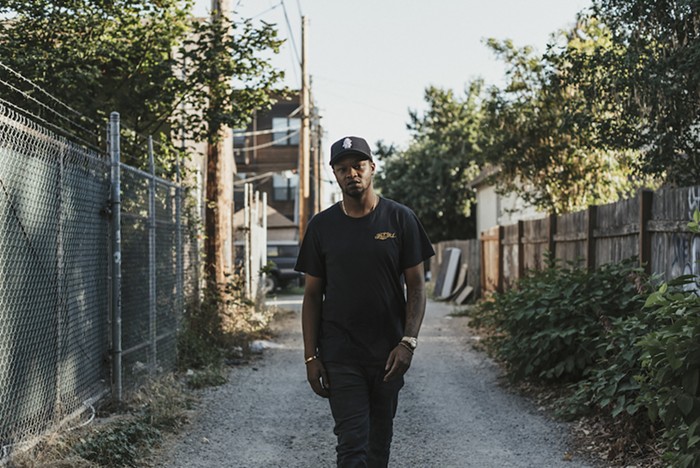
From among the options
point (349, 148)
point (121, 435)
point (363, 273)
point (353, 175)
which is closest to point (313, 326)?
point (363, 273)

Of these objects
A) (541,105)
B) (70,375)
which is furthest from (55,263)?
(541,105)

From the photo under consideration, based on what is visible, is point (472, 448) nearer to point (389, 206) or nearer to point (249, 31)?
point (389, 206)

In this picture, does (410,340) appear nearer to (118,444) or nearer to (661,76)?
(118,444)

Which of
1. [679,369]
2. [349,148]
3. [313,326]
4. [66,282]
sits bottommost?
[679,369]

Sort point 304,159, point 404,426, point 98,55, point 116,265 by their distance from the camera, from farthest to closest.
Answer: point 304,159 → point 98,55 → point 116,265 → point 404,426

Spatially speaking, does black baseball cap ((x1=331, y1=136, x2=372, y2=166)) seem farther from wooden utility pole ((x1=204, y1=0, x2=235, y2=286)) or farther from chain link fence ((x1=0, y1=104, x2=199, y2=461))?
wooden utility pole ((x1=204, y1=0, x2=235, y2=286))

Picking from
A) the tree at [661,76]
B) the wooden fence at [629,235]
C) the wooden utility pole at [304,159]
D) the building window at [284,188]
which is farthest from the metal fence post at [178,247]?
the building window at [284,188]

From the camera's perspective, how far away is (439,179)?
45.6 meters

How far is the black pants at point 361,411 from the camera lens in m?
4.41

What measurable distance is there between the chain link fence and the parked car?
20228 millimetres

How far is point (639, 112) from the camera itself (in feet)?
31.0

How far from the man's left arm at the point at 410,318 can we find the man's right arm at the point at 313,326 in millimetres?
333

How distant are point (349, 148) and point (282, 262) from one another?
89.0ft

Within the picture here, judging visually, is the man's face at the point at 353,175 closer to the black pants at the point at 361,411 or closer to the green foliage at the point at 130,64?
the black pants at the point at 361,411
